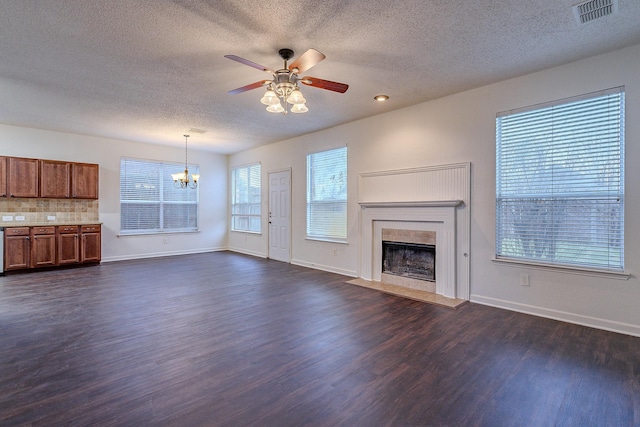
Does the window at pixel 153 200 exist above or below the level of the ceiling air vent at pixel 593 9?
below

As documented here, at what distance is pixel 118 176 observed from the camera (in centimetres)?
723

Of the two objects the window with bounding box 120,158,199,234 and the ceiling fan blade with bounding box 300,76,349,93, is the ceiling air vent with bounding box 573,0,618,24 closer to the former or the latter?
the ceiling fan blade with bounding box 300,76,349,93

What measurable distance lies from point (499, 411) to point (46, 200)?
330 inches

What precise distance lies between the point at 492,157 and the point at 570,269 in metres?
1.57

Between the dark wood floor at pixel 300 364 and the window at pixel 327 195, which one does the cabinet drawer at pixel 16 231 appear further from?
the window at pixel 327 195

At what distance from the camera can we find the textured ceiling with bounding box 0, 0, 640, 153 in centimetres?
250

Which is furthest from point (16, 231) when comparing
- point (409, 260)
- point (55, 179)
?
point (409, 260)

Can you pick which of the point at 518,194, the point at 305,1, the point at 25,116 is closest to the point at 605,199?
the point at 518,194

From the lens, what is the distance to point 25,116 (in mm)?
5367

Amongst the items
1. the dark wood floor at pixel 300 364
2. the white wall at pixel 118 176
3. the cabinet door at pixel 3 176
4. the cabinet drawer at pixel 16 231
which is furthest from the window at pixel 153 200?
the dark wood floor at pixel 300 364

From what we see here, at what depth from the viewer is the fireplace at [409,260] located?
457cm

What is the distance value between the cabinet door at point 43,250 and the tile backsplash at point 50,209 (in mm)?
589

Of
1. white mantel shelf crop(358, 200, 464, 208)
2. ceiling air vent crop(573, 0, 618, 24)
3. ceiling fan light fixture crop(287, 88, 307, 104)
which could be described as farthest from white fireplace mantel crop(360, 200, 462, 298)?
A: ceiling fan light fixture crop(287, 88, 307, 104)

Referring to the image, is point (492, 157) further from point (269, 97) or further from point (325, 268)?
point (325, 268)
